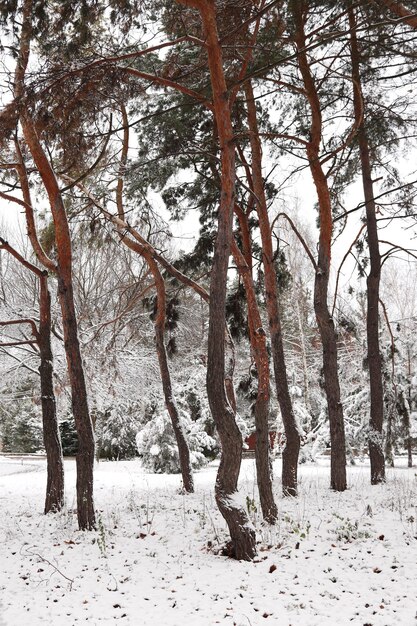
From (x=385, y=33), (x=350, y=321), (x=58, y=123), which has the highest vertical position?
(x=385, y=33)

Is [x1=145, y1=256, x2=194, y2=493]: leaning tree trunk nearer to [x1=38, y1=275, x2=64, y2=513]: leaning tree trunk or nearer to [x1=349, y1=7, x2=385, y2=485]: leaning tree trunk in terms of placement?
[x1=38, y1=275, x2=64, y2=513]: leaning tree trunk

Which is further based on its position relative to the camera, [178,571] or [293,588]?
[178,571]

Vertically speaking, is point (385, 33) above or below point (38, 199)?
above

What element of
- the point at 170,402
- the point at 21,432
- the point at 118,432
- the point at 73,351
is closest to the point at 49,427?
the point at 73,351

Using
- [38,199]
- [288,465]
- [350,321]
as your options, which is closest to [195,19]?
[38,199]

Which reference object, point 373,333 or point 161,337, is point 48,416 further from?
point 373,333

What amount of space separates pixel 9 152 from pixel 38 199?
3.33 feet

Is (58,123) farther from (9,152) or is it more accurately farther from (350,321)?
(350,321)

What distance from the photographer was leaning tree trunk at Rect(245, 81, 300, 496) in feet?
27.7

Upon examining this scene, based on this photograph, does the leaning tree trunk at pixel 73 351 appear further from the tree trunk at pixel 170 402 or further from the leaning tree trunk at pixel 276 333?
the leaning tree trunk at pixel 276 333

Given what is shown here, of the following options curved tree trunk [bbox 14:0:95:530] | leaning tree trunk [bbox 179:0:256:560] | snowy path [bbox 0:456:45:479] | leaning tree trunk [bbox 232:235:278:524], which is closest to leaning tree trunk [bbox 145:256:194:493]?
curved tree trunk [bbox 14:0:95:530]

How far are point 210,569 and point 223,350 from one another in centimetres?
227

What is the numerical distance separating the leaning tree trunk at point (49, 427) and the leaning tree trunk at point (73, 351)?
125 cm

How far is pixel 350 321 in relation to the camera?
10.4m
